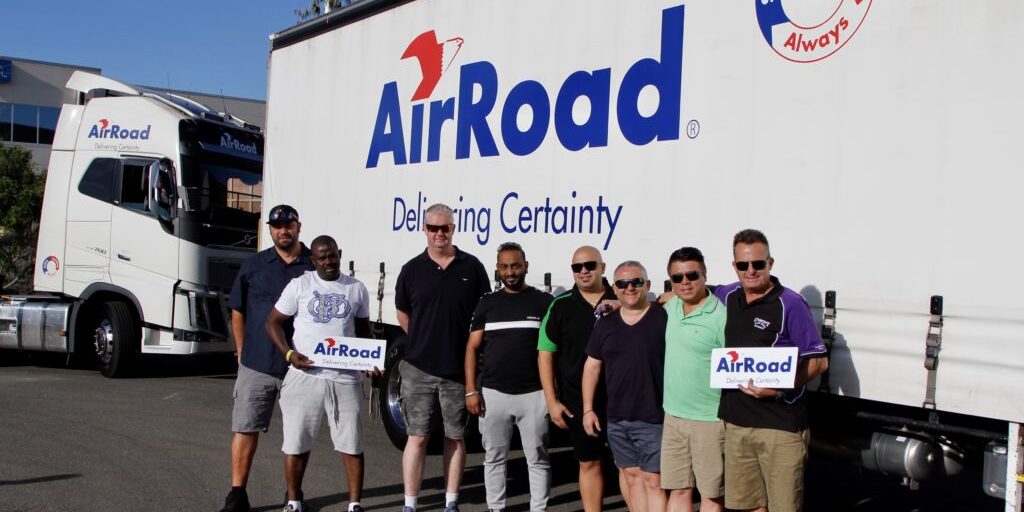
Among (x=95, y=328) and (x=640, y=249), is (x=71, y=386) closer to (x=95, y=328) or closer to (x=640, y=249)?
(x=95, y=328)

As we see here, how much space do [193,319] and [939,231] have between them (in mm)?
8785

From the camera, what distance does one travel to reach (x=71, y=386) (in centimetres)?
1072

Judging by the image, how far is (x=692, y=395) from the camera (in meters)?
4.42

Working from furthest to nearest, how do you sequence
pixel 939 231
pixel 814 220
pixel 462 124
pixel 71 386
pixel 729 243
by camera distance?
pixel 71 386 < pixel 462 124 < pixel 729 243 < pixel 814 220 < pixel 939 231

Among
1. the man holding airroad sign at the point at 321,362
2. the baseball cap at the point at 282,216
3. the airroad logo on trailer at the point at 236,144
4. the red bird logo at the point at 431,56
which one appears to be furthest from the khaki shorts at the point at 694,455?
the airroad logo on trailer at the point at 236,144

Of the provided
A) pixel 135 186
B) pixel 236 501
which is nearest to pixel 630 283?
pixel 236 501

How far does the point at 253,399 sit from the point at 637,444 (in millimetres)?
2359

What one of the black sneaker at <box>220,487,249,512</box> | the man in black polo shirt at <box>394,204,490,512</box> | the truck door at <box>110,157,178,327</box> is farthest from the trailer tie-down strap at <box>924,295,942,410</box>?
the truck door at <box>110,157,178,327</box>

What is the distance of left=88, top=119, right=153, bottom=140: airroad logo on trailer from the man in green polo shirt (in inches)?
339

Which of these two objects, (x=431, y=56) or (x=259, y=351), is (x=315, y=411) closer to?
(x=259, y=351)

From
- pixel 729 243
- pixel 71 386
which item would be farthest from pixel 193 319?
pixel 729 243

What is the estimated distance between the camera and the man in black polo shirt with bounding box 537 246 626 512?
197 inches

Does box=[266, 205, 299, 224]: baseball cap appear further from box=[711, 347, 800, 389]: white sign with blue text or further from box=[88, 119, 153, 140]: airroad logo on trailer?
box=[88, 119, 153, 140]: airroad logo on trailer

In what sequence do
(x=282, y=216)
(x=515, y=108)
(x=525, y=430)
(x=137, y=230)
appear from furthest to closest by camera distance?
(x=137, y=230), (x=515, y=108), (x=282, y=216), (x=525, y=430)
